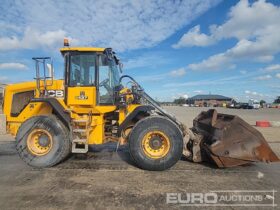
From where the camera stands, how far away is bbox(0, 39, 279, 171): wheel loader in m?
6.03

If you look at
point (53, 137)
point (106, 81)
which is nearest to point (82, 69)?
point (106, 81)

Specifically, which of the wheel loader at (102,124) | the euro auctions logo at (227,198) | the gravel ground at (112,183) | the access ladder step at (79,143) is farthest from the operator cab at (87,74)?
the euro auctions logo at (227,198)

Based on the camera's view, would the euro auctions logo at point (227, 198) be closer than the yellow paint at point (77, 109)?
Yes

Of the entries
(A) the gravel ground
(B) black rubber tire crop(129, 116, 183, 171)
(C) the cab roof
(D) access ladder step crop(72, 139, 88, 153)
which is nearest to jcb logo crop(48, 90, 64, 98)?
(C) the cab roof

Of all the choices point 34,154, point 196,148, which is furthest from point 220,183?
point 34,154

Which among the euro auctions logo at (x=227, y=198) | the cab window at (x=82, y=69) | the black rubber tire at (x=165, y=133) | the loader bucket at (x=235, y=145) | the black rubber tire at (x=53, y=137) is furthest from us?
the cab window at (x=82, y=69)

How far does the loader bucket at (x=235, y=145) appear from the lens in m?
5.84

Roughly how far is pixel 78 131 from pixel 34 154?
1.22 metres

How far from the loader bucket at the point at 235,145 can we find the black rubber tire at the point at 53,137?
3412 mm

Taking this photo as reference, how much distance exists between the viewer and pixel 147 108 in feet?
21.1

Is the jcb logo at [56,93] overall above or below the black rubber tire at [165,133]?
above

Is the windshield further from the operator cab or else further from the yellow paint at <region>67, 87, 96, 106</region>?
the yellow paint at <region>67, 87, 96, 106</region>

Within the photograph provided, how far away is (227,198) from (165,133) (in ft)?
6.74

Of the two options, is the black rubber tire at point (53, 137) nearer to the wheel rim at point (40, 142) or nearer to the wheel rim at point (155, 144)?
the wheel rim at point (40, 142)
